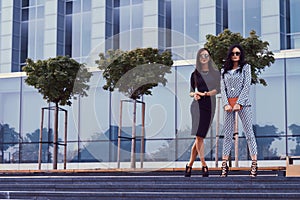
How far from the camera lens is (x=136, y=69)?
22.4 metres

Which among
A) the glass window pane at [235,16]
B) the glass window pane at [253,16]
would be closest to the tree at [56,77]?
the glass window pane at [235,16]

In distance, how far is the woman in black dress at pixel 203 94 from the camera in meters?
11.9

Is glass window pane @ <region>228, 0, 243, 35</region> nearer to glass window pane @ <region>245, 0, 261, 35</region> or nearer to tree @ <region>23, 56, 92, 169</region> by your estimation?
glass window pane @ <region>245, 0, 261, 35</region>

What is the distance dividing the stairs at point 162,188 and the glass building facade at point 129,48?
38.9 ft

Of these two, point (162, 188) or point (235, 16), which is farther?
point (235, 16)

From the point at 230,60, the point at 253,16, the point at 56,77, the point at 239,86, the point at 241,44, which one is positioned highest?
the point at 253,16

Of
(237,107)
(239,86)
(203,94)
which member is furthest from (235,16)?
(237,107)

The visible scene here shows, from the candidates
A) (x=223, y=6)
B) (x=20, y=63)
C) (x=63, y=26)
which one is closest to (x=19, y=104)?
(x=20, y=63)

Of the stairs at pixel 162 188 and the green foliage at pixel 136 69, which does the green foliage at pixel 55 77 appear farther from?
the stairs at pixel 162 188

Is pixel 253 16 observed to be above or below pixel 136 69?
above

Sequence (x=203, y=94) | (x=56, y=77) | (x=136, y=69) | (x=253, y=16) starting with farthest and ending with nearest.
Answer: (x=253, y=16)
(x=56, y=77)
(x=136, y=69)
(x=203, y=94)

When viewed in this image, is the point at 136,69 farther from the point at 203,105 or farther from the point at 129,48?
the point at 203,105

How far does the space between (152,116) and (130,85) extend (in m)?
5.11

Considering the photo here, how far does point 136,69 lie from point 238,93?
11006mm
